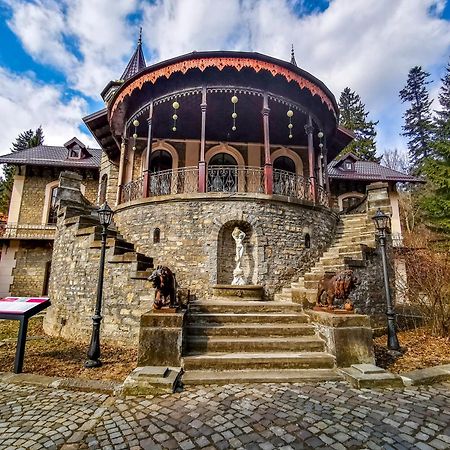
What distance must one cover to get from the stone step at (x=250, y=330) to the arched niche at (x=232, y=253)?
267 cm

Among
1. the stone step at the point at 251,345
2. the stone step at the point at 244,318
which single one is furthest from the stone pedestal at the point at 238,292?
the stone step at the point at 251,345

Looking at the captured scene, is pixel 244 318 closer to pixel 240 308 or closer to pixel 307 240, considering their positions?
pixel 240 308

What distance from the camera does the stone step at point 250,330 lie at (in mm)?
5121

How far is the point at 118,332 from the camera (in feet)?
21.2

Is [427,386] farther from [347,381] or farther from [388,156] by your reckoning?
[388,156]

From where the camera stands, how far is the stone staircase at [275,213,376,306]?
6.61 m

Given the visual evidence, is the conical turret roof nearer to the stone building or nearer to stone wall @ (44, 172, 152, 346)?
the stone building

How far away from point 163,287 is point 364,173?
1727 cm

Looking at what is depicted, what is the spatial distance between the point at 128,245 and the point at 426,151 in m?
31.4

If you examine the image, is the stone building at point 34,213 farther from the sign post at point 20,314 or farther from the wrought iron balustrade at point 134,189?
the sign post at point 20,314

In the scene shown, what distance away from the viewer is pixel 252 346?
4.78 m

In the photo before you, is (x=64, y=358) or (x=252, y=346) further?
(x=64, y=358)

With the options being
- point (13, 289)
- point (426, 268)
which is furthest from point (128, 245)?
point (13, 289)

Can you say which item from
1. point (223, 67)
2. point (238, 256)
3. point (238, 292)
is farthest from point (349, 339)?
point (223, 67)
